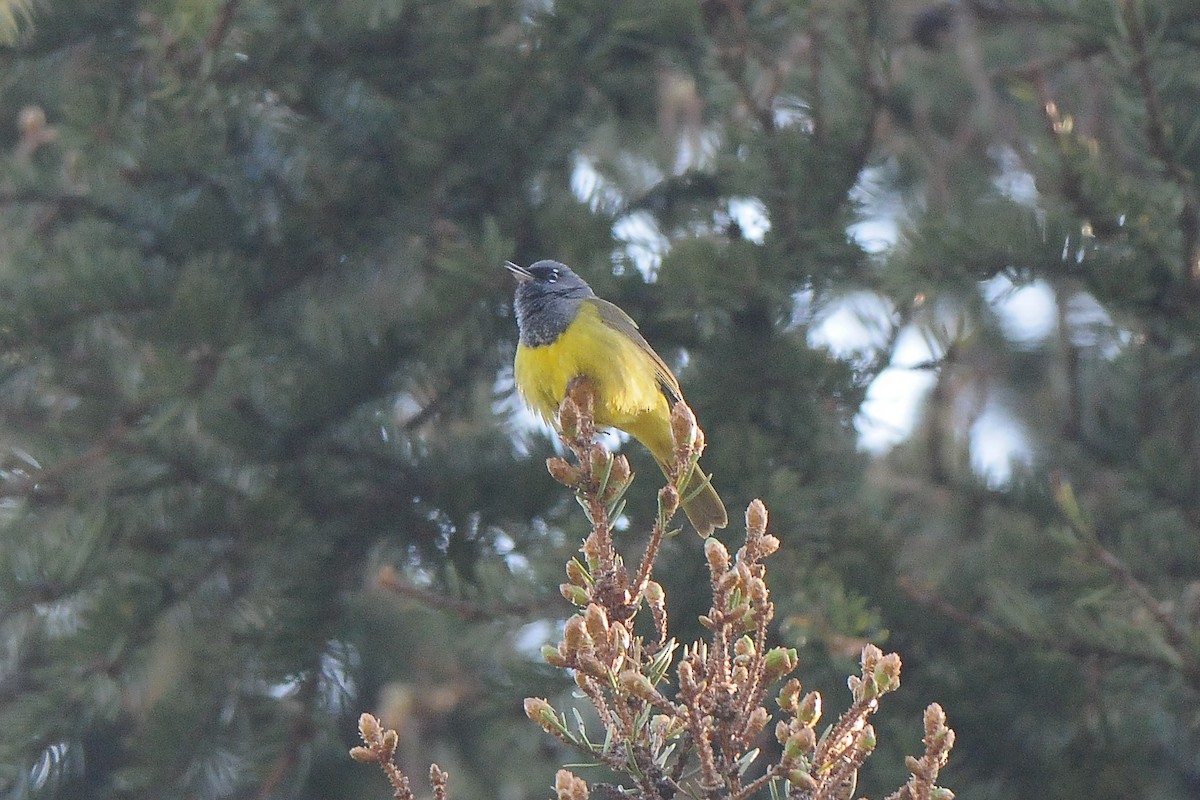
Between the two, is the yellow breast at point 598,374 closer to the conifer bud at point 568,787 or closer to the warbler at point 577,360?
the warbler at point 577,360

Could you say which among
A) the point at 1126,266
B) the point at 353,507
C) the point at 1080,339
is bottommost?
the point at 1080,339

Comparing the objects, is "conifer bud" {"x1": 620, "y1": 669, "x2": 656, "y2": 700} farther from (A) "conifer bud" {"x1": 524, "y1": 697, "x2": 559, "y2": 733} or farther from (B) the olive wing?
(B) the olive wing

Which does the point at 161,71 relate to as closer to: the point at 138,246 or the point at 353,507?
the point at 138,246

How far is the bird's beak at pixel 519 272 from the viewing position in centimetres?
320

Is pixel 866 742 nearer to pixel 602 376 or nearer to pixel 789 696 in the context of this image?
pixel 789 696

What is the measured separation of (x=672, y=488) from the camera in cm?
180

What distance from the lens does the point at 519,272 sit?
324 centimetres

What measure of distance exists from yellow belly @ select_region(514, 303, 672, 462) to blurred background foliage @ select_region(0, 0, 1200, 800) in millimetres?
131

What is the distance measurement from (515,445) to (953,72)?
109 inches

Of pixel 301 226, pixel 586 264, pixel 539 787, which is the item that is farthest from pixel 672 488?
pixel 539 787

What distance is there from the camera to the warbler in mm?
3398

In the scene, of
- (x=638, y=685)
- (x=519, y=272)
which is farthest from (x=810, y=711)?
(x=519, y=272)

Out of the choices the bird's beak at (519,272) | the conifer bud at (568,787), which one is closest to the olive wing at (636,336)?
the bird's beak at (519,272)

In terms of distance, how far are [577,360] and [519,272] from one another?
33 centimetres
